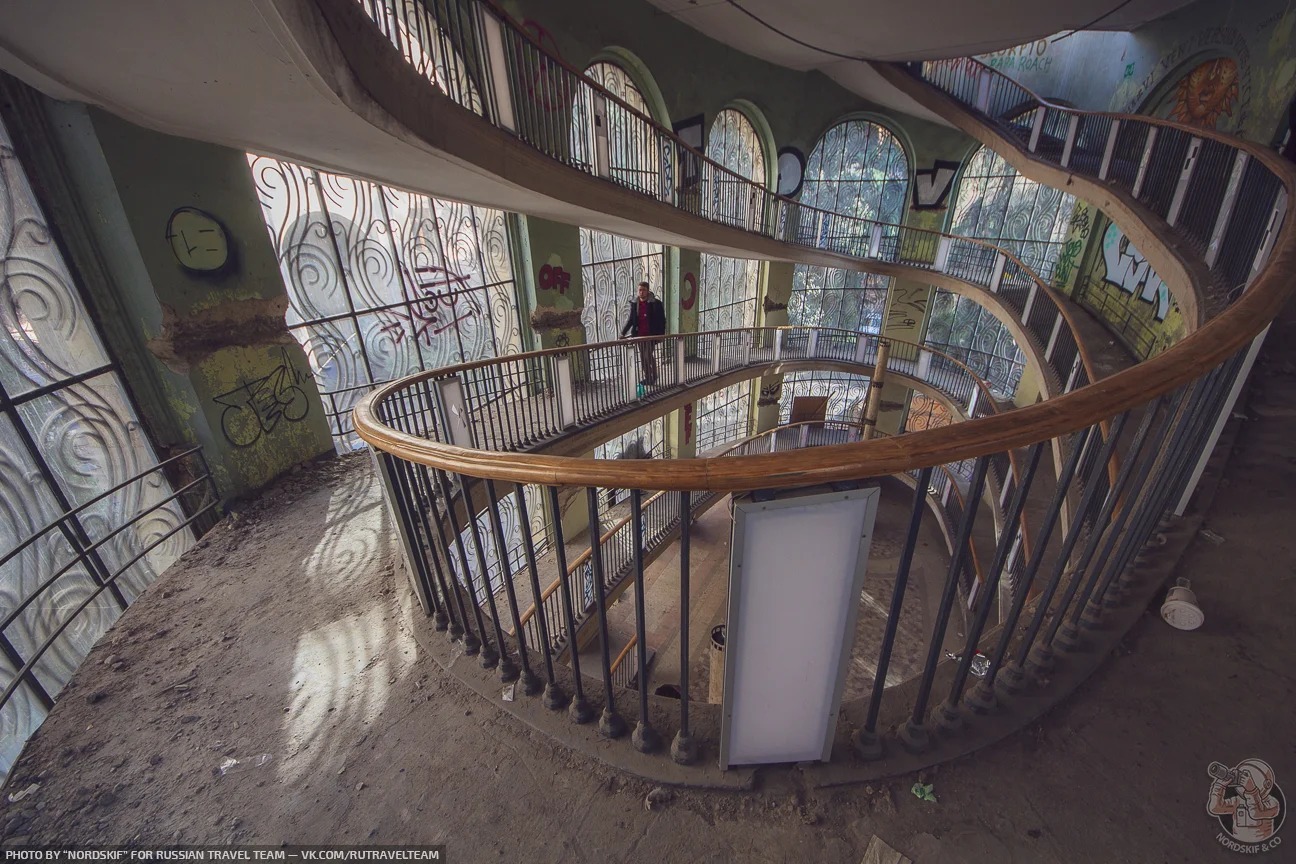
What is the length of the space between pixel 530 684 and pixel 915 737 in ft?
4.37

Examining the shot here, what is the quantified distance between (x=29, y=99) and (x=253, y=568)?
3388 mm

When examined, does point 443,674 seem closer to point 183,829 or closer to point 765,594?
point 183,829

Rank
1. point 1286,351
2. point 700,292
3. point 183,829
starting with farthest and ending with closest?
point 700,292, point 1286,351, point 183,829

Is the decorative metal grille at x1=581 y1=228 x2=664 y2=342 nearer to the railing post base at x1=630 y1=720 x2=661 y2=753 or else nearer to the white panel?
the railing post base at x1=630 y1=720 x2=661 y2=753

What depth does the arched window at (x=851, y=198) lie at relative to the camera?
12.9m

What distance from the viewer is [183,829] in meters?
1.63

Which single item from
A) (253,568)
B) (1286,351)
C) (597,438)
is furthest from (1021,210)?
(253,568)

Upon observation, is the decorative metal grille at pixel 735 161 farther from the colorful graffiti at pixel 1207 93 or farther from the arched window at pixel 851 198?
the colorful graffiti at pixel 1207 93

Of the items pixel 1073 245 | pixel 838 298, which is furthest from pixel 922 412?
pixel 1073 245

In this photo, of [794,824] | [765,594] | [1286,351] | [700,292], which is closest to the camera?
[765,594]

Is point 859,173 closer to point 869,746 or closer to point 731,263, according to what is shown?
point 731,263

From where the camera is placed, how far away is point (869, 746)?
1544 mm

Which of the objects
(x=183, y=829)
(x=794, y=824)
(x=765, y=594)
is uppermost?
(x=765, y=594)

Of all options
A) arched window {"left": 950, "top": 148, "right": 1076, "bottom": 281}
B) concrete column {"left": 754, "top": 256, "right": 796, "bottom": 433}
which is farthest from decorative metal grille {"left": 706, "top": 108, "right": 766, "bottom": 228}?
arched window {"left": 950, "top": 148, "right": 1076, "bottom": 281}
